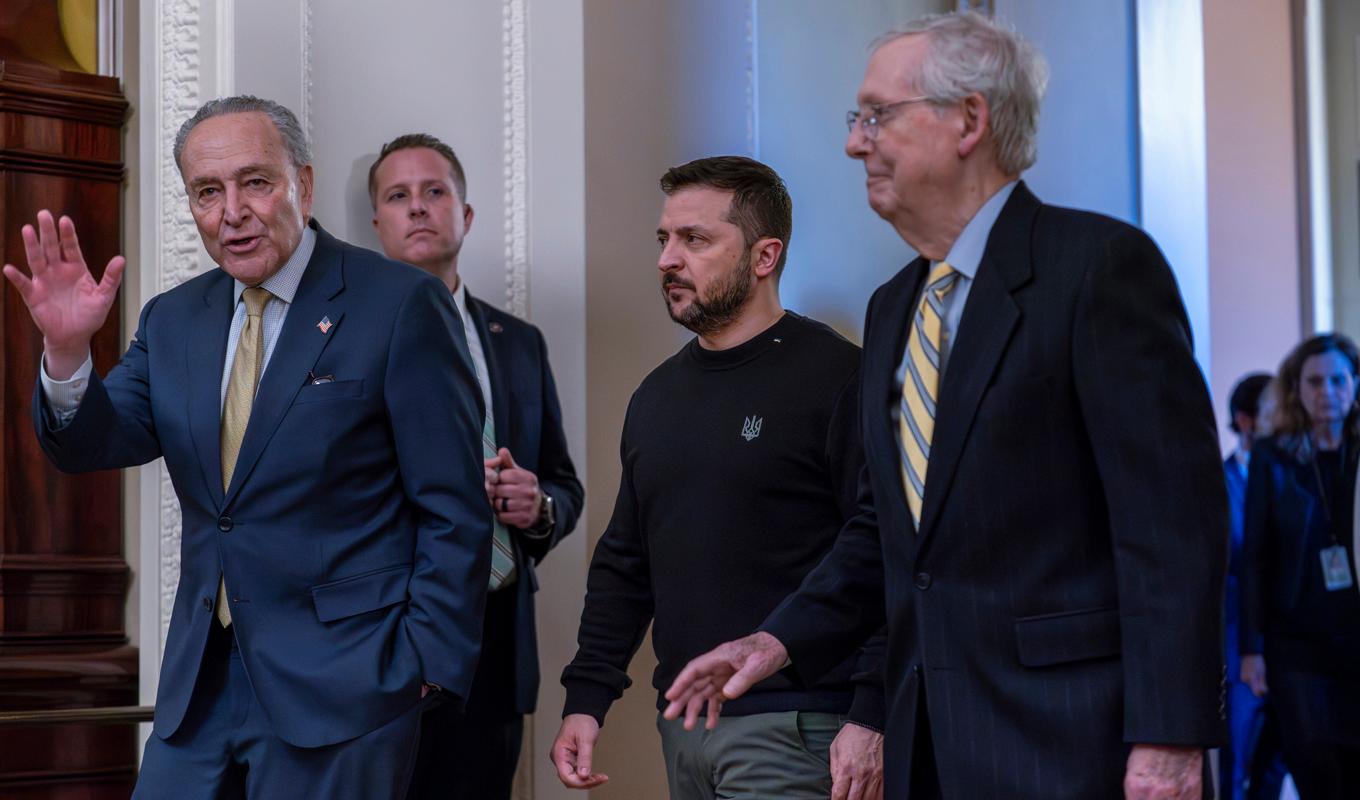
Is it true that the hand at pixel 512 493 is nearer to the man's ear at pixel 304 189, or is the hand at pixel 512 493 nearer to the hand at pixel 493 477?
the hand at pixel 493 477

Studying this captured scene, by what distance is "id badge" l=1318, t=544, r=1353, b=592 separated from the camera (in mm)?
5434

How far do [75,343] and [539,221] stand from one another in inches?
72.0

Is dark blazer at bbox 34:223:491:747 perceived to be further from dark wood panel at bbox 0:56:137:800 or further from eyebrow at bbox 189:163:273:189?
dark wood panel at bbox 0:56:137:800

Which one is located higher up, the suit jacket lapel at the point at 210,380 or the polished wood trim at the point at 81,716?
the suit jacket lapel at the point at 210,380

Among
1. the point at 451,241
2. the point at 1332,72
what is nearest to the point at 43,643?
the point at 451,241

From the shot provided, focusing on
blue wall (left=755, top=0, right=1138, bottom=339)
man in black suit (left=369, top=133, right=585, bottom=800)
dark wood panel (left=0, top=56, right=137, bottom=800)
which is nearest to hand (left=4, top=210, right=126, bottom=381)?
man in black suit (left=369, top=133, right=585, bottom=800)

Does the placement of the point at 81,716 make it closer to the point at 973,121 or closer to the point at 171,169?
the point at 171,169

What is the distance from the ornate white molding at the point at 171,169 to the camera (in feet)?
12.4

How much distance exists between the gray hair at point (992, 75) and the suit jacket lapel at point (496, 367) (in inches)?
66.3

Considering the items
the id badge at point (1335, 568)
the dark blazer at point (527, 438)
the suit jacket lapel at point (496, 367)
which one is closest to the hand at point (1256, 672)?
the id badge at point (1335, 568)

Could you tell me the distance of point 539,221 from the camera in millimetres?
4297

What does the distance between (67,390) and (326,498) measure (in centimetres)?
44

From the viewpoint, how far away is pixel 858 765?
254 cm

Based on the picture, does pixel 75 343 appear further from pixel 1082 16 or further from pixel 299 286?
pixel 1082 16
